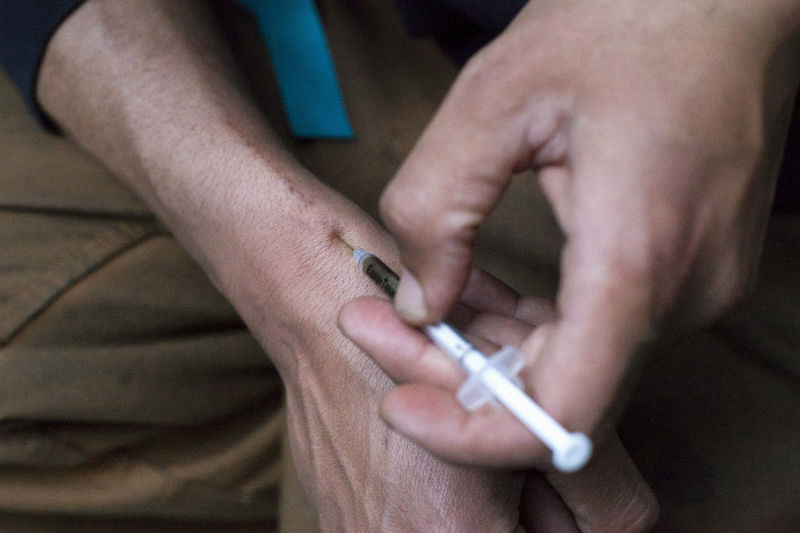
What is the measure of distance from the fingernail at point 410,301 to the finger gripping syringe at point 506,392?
0.06 feet

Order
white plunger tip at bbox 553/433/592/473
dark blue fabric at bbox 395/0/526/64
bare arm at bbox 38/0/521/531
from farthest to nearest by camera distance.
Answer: dark blue fabric at bbox 395/0/526/64, bare arm at bbox 38/0/521/531, white plunger tip at bbox 553/433/592/473

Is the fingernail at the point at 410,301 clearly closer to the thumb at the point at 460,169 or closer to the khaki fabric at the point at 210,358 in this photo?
the thumb at the point at 460,169

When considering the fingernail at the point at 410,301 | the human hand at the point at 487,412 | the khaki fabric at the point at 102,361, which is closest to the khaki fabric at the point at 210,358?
the khaki fabric at the point at 102,361

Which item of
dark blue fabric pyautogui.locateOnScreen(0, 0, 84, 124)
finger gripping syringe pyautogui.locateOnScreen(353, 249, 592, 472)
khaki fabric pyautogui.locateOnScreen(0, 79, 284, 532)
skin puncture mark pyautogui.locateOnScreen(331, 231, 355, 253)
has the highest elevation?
dark blue fabric pyautogui.locateOnScreen(0, 0, 84, 124)

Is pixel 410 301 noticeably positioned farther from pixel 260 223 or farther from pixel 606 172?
pixel 260 223

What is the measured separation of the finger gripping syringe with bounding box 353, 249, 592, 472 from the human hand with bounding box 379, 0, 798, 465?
0.05 ft

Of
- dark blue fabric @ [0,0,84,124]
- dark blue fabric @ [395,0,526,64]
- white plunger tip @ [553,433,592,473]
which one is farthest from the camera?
dark blue fabric @ [0,0,84,124]

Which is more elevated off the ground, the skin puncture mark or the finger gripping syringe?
the finger gripping syringe

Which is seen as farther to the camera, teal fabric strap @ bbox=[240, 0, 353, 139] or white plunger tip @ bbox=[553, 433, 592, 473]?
teal fabric strap @ bbox=[240, 0, 353, 139]

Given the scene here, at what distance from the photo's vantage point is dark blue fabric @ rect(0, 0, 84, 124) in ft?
3.02

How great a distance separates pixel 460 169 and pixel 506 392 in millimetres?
166

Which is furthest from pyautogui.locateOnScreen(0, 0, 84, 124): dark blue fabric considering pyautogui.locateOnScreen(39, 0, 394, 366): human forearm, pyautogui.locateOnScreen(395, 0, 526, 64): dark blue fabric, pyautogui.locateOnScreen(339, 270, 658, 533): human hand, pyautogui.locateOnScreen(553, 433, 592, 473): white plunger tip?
pyautogui.locateOnScreen(553, 433, 592, 473): white plunger tip

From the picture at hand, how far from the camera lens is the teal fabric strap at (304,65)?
0.95 metres

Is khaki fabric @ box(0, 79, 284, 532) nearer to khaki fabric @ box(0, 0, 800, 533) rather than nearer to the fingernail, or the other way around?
khaki fabric @ box(0, 0, 800, 533)
